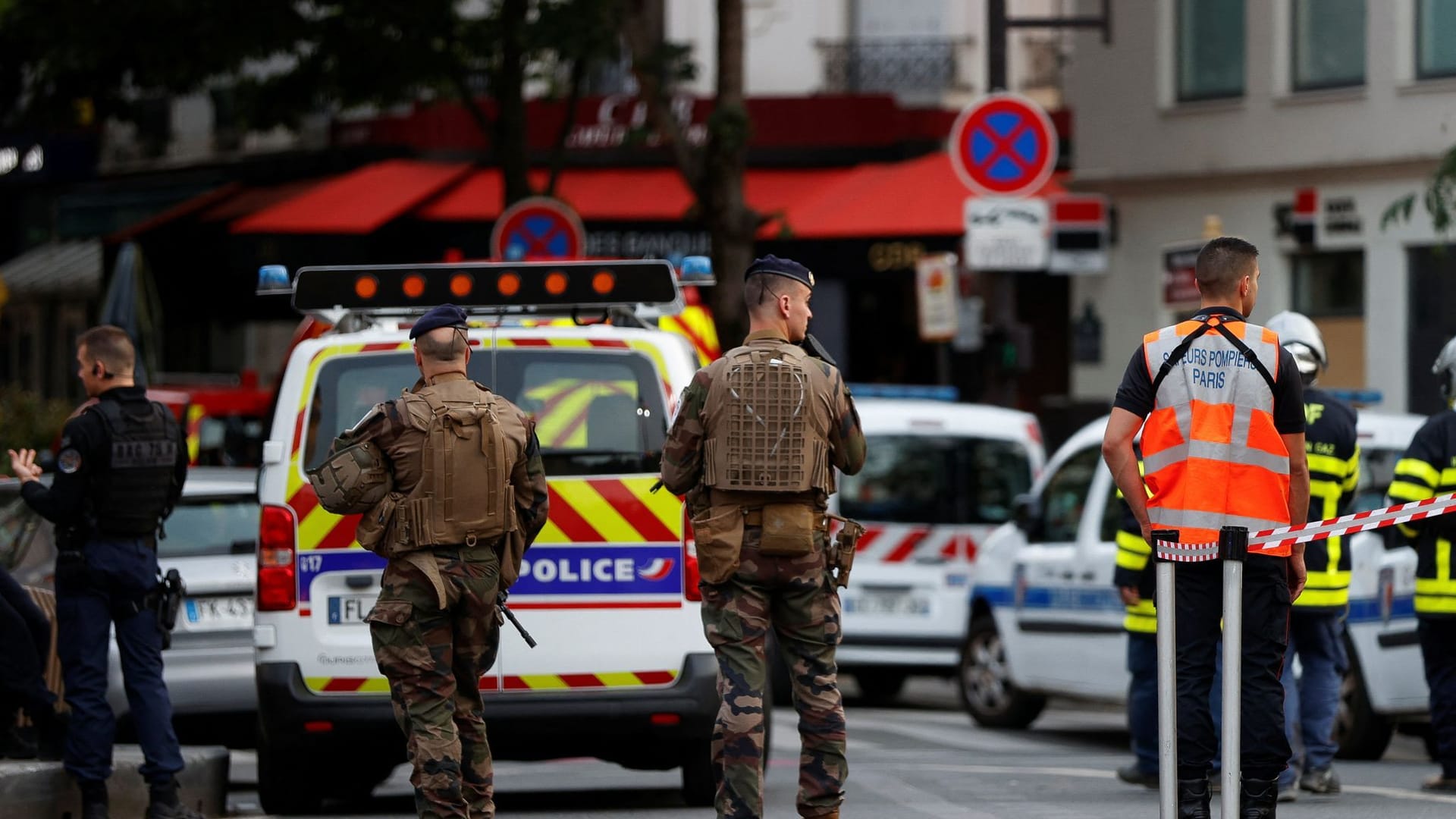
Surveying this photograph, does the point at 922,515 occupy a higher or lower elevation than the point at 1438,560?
lower

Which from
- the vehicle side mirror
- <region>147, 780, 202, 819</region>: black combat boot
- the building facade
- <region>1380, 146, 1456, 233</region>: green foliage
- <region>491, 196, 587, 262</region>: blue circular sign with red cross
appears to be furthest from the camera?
the building facade

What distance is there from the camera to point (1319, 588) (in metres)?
10.2

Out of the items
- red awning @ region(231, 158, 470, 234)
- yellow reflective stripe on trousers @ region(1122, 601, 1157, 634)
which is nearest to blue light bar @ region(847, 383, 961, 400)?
yellow reflective stripe on trousers @ region(1122, 601, 1157, 634)

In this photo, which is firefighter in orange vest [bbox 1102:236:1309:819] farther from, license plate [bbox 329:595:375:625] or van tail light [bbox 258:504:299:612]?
van tail light [bbox 258:504:299:612]

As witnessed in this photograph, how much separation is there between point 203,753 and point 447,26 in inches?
472

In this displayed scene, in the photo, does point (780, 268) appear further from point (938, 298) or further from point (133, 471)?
point (938, 298)

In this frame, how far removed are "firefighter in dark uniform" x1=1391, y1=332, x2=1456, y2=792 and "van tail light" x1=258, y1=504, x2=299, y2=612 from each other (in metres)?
4.45

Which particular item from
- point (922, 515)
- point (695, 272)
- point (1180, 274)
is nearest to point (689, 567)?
point (695, 272)

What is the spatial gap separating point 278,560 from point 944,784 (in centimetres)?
318

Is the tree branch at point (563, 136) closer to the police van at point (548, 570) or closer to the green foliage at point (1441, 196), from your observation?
the green foliage at point (1441, 196)

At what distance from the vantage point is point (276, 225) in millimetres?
28500

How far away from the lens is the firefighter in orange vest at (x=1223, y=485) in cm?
782

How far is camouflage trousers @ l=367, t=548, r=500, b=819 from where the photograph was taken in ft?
26.7

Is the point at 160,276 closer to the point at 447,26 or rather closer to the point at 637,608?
the point at 447,26
